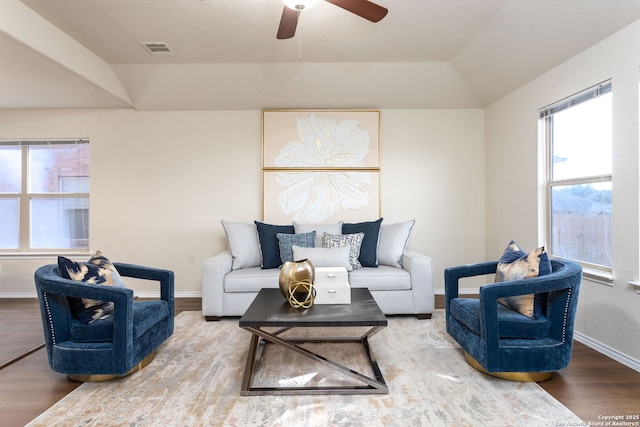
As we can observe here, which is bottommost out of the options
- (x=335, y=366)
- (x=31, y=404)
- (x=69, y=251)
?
(x=31, y=404)

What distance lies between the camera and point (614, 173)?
106 inches

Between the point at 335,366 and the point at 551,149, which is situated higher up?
the point at 551,149

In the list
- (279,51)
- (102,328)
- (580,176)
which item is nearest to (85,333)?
(102,328)

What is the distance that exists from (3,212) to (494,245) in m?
6.36

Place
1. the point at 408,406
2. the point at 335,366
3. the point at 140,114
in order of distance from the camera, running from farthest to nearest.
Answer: the point at 140,114 < the point at 335,366 < the point at 408,406

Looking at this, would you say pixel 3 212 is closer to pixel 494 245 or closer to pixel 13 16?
pixel 13 16

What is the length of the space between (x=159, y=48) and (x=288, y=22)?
6.59 ft

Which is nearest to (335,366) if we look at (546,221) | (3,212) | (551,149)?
(546,221)

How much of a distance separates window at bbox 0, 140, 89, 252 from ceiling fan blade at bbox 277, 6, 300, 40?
3.61 metres

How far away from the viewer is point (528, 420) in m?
1.88

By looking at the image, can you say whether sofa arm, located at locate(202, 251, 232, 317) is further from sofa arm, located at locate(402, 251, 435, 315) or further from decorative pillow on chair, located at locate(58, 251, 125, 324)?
sofa arm, located at locate(402, 251, 435, 315)

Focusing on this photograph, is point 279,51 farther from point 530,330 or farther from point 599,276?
point 599,276

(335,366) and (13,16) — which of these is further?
(13,16)

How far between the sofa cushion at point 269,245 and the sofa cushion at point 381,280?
84 centimetres
